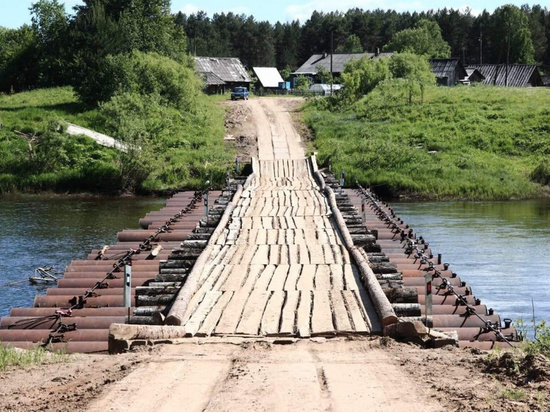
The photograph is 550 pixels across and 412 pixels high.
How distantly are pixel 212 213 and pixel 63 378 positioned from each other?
1432cm

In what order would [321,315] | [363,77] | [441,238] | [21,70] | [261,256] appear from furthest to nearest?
[21,70] < [363,77] < [441,238] < [261,256] < [321,315]

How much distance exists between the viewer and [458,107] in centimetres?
5891

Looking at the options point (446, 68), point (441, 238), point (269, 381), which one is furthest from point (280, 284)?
point (446, 68)

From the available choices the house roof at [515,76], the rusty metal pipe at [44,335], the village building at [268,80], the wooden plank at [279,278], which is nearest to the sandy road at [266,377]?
the wooden plank at [279,278]

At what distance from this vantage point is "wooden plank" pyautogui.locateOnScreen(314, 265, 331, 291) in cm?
1547

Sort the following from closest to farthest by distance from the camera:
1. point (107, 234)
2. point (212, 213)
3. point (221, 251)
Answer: point (221, 251) < point (212, 213) < point (107, 234)

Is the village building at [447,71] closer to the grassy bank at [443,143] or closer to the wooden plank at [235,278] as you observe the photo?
the grassy bank at [443,143]

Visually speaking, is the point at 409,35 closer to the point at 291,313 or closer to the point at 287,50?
the point at 287,50

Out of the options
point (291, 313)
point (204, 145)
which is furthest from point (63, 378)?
point (204, 145)

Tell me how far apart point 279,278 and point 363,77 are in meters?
51.8

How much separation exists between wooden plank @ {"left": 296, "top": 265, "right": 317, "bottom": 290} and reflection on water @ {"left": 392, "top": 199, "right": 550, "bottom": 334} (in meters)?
6.13

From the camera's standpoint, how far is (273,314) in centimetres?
1370

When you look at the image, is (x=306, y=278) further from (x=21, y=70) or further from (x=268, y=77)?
(x=268, y=77)

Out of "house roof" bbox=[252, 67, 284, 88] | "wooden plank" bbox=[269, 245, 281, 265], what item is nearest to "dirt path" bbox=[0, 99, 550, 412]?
"wooden plank" bbox=[269, 245, 281, 265]
